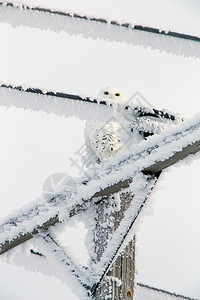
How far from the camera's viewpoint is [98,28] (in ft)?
8.95

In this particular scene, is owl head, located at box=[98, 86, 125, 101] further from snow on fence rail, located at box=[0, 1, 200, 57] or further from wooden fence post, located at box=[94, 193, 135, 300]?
wooden fence post, located at box=[94, 193, 135, 300]

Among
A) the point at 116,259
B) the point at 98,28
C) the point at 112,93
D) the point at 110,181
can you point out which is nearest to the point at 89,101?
the point at 98,28

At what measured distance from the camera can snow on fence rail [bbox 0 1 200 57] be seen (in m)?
2.65

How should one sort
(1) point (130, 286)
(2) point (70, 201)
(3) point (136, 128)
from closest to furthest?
(2) point (70, 201)
(1) point (130, 286)
(3) point (136, 128)

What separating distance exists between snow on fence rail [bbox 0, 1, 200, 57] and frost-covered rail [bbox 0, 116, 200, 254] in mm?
826

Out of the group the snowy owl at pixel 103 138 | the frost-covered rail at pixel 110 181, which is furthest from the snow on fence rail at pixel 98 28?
the frost-covered rail at pixel 110 181

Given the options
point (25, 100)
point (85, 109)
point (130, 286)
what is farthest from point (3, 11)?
point (130, 286)

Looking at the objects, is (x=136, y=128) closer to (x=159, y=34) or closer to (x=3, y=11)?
(x=159, y=34)

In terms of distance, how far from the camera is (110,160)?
89.1 inches

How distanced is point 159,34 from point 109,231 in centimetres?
120

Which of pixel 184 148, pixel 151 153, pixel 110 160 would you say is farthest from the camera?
pixel 110 160

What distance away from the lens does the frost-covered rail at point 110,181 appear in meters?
1.95

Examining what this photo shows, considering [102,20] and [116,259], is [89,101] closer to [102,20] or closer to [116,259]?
[102,20]

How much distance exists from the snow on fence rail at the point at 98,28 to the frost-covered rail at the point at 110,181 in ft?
2.71
